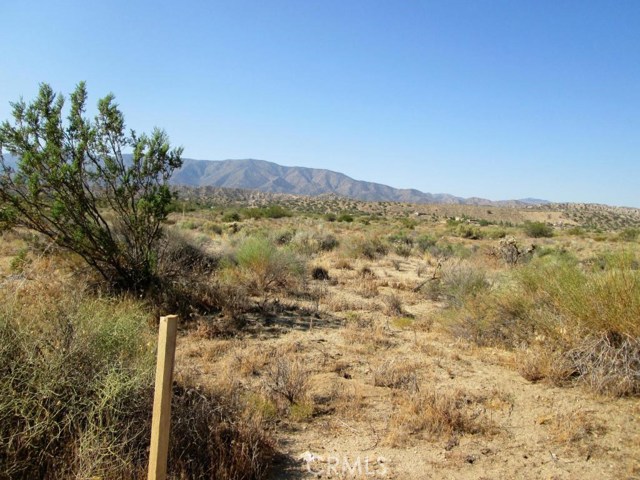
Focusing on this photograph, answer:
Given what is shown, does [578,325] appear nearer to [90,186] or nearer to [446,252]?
[90,186]

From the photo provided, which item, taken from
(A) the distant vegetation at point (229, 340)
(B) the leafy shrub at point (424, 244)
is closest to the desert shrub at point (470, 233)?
(B) the leafy shrub at point (424, 244)

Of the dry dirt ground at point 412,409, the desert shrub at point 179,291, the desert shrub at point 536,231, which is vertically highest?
the desert shrub at point 536,231

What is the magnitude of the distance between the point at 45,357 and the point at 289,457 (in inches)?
86.2

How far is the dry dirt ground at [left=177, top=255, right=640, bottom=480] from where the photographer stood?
3.86 metres

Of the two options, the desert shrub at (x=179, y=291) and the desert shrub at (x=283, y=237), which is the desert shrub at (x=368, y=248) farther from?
the desert shrub at (x=179, y=291)

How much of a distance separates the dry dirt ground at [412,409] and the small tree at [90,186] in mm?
2294

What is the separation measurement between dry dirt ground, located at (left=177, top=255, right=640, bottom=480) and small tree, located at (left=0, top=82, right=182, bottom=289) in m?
2.29

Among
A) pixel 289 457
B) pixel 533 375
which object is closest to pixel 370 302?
A: pixel 533 375

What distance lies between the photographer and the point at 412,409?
15.3 feet

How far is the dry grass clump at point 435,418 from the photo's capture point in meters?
4.31

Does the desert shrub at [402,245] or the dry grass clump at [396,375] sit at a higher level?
the desert shrub at [402,245]

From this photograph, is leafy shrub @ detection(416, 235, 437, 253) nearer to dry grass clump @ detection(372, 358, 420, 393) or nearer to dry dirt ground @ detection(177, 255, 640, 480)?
dry dirt ground @ detection(177, 255, 640, 480)

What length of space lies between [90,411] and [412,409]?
123 inches

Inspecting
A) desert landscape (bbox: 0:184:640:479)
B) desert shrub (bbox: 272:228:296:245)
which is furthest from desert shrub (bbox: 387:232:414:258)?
desert landscape (bbox: 0:184:640:479)
